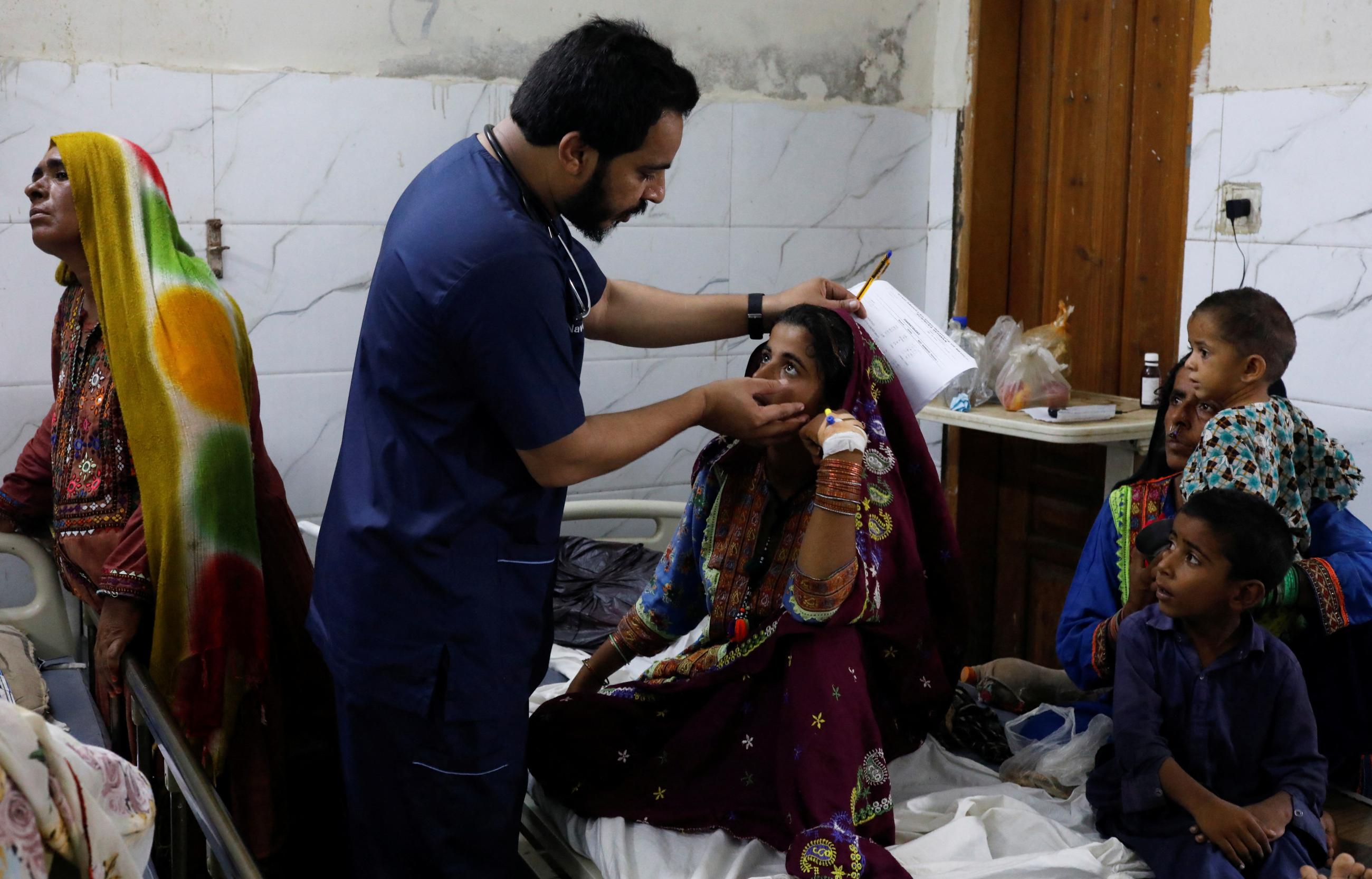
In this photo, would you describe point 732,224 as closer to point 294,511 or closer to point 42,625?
point 294,511

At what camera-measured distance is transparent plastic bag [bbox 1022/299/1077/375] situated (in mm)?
3781

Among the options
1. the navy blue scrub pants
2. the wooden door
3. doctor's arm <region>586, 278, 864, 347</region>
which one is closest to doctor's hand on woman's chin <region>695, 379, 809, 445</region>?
doctor's arm <region>586, 278, 864, 347</region>

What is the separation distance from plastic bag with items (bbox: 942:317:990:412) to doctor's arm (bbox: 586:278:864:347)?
141cm

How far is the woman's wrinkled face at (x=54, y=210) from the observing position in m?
2.55

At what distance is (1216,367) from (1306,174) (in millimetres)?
1037

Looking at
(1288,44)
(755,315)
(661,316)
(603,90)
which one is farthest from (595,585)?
(1288,44)

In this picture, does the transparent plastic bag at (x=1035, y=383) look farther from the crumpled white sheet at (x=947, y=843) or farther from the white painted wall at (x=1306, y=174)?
the crumpled white sheet at (x=947, y=843)

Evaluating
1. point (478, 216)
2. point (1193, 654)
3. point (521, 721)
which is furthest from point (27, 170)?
point (1193, 654)

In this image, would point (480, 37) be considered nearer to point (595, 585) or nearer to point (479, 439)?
point (595, 585)

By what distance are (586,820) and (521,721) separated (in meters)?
0.31

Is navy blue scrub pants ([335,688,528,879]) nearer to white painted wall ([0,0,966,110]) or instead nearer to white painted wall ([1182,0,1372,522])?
white painted wall ([0,0,966,110])

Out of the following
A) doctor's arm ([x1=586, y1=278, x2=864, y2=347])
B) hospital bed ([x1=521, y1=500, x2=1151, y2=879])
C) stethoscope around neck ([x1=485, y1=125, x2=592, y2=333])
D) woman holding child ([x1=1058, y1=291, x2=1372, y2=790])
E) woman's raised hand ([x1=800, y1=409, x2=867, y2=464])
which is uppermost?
stethoscope around neck ([x1=485, y1=125, x2=592, y2=333])

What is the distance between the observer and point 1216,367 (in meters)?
2.50

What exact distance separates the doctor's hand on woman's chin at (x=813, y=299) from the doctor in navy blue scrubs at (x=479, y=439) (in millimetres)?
312
